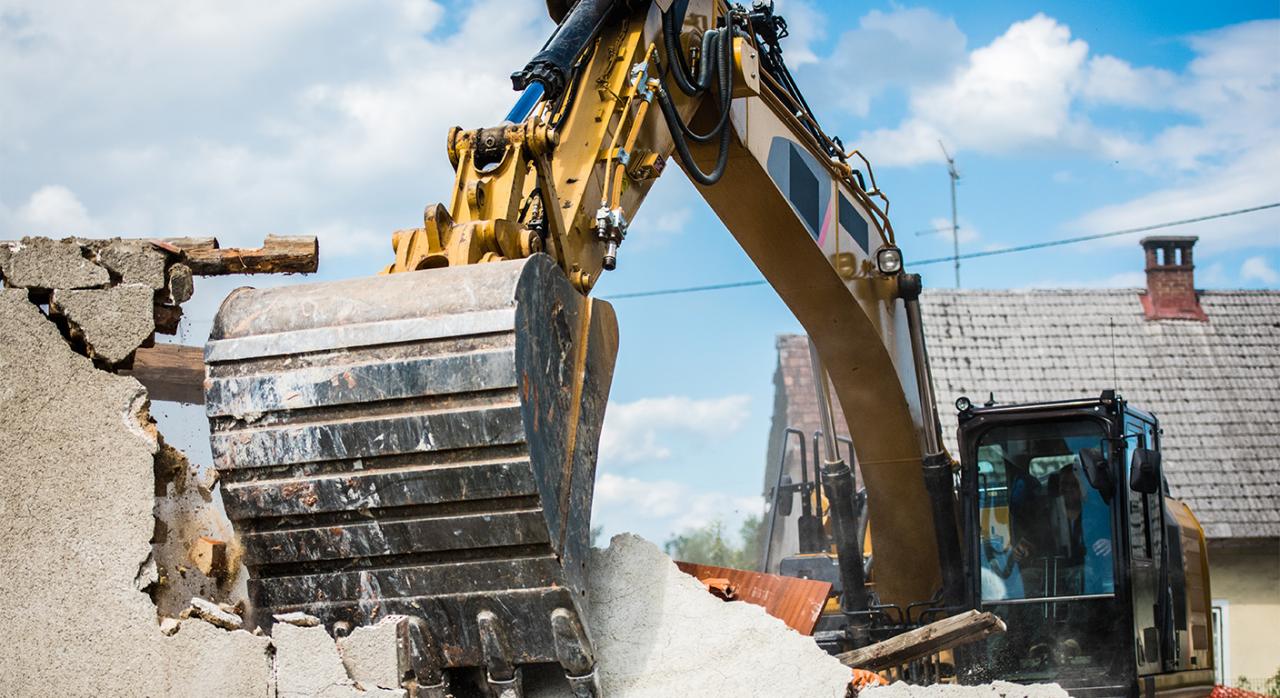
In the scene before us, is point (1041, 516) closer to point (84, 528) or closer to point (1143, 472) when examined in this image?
point (1143, 472)

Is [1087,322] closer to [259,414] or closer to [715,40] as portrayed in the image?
[715,40]

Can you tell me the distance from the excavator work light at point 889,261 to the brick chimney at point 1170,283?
1351cm

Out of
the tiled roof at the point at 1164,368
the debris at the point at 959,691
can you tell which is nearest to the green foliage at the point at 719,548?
the tiled roof at the point at 1164,368

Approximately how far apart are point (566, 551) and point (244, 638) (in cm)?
111

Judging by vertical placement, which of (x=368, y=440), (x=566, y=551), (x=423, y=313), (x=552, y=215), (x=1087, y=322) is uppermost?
(x=1087, y=322)

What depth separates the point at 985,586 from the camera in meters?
7.35

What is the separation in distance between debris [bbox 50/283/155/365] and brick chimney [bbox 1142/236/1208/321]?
57.3 feet

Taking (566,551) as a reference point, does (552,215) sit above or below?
above

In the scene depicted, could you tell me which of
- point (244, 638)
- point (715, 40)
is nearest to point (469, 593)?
point (244, 638)

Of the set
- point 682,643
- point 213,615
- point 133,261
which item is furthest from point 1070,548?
point 133,261

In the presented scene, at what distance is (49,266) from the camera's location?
15.8 ft

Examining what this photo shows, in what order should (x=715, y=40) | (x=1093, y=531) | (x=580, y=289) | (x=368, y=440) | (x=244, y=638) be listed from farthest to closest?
(x=1093, y=531), (x=715, y=40), (x=580, y=289), (x=244, y=638), (x=368, y=440)

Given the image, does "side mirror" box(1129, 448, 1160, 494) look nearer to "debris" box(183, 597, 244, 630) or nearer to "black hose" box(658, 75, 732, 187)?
"black hose" box(658, 75, 732, 187)

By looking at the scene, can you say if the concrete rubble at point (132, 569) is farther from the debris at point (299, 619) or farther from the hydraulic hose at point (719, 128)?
the hydraulic hose at point (719, 128)
